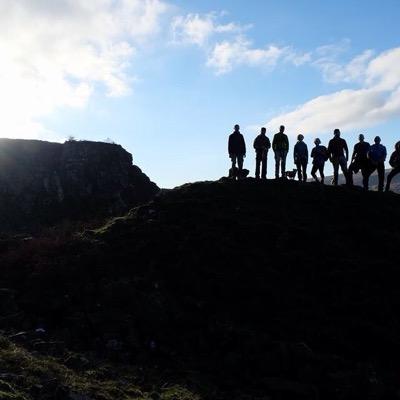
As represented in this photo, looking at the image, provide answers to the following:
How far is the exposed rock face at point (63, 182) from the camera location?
31.5 meters

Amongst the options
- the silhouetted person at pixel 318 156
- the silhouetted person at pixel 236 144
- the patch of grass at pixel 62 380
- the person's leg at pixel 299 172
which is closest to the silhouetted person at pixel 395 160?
the silhouetted person at pixel 318 156

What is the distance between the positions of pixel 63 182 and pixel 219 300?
23.5 m

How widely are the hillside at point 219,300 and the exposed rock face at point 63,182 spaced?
14.7 m

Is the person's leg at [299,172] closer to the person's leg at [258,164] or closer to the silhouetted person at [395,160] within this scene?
the person's leg at [258,164]

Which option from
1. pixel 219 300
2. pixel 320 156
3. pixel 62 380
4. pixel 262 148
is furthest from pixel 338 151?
pixel 62 380

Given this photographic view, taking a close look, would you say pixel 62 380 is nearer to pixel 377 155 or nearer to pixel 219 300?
pixel 219 300

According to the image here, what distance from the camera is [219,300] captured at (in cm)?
1255

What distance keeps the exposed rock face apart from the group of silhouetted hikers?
12.0 meters

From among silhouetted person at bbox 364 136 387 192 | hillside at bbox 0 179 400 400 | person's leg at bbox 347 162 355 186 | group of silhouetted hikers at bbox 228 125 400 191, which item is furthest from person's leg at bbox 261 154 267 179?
silhouetted person at bbox 364 136 387 192

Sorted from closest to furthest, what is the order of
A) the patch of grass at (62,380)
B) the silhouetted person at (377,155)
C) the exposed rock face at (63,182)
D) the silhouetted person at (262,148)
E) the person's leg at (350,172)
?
the patch of grass at (62,380)
the silhouetted person at (377,155)
the person's leg at (350,172)
the silhouetted person at (262,148)
the exposed rock face at (63,182)

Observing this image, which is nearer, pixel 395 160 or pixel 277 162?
pixel 395 160

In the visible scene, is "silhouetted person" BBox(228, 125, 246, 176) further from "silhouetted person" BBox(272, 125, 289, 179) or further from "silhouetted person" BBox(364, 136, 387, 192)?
"silhouetted person" BBox(364, 136, 387, 192)

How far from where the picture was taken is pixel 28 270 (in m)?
14.2

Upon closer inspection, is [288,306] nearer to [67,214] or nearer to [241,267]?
[241,267]
